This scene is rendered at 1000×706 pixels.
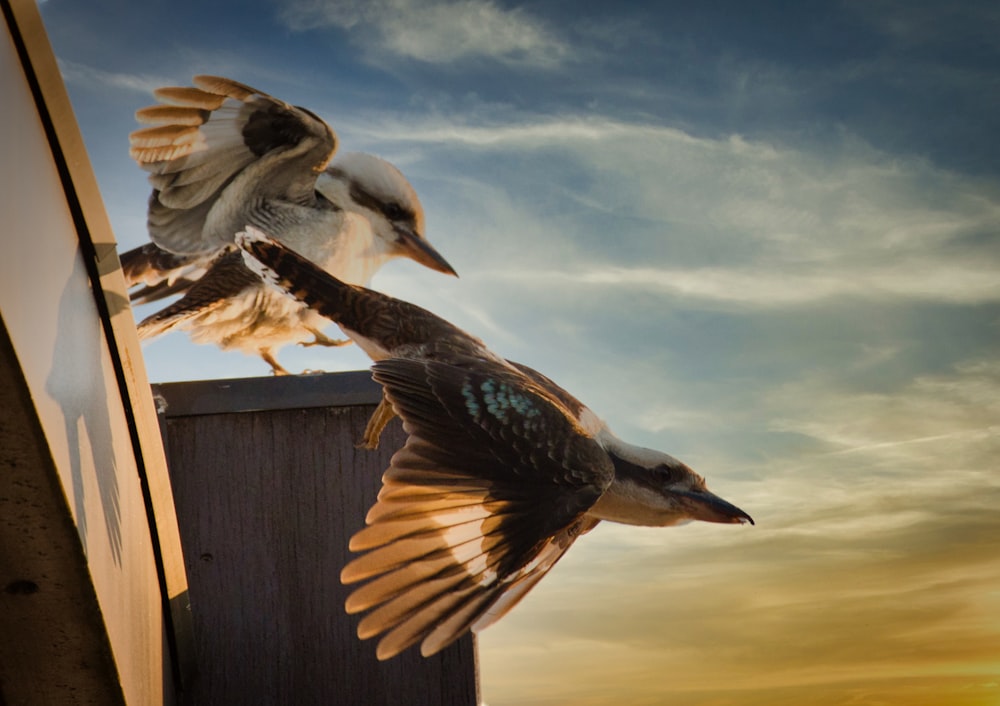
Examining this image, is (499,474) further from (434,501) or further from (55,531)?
(55,531)

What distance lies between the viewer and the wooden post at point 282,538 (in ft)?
7.73

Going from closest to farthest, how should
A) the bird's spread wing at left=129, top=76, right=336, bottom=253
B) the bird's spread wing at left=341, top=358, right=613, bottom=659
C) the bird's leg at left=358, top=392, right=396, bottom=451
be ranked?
the bird's spread wing at left=341, top=358, right=613, bottom=659 < the bird's leg at left=358, top=392, right=396, bottom=451 < the bird's spread wing at left=129, top=76, right=336, bottom=253

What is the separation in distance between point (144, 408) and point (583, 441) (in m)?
0.83

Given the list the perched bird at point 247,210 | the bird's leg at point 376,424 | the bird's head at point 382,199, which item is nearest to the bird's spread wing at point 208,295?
the perched bird at point 247,210

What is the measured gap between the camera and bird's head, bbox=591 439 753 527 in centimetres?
246

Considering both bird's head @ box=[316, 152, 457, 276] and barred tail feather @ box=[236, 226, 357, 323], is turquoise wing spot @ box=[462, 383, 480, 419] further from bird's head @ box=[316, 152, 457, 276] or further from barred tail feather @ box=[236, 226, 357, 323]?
bird's head @ box=[316, 152, 457, 276]

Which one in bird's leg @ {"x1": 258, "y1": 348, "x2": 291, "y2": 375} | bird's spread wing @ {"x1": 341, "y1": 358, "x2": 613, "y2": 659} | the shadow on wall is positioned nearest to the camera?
the shadow on wall

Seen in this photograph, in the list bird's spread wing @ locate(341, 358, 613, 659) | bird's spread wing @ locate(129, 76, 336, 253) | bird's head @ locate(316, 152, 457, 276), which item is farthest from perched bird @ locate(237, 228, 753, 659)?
bird's head @ locate(316, 152, 457, 276)

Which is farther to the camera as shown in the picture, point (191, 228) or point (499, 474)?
point (191, 228)

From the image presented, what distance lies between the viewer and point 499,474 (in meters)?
2.07

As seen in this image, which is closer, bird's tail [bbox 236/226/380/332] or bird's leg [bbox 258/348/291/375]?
bird's tail [bbox 236/226/380/332]

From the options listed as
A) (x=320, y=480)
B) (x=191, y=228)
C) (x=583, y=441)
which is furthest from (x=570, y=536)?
(x=191, y=228)

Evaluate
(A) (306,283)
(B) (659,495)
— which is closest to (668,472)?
(B) (659,495)

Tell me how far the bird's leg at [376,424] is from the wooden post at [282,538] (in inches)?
1.6
